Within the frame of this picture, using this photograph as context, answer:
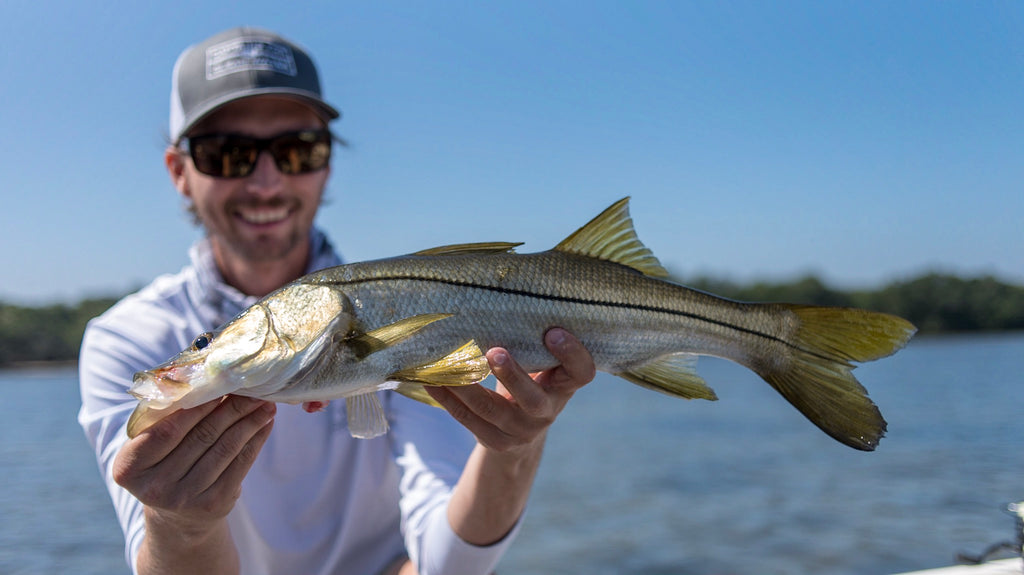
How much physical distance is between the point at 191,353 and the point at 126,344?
182 cm

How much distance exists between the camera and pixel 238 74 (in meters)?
3.67

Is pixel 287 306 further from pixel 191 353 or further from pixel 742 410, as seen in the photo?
pixel 742 410

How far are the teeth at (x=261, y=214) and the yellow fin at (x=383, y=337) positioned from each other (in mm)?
1771

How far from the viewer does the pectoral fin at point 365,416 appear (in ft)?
7.72

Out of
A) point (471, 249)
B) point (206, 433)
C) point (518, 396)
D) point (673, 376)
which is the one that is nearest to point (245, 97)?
point (471, 249)

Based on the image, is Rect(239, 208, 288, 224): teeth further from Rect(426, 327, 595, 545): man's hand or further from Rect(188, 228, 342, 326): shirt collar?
Rect(426, 327, 595, 545): man's hand

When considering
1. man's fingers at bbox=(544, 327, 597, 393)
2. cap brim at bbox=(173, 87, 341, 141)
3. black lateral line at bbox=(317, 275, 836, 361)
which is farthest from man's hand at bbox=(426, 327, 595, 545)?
cap brim at bbox=(173, 87, 341, 141)

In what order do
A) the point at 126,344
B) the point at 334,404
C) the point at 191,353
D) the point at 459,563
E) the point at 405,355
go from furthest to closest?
the point at 334,404
the point at 126,344
the point at 459,563
the point at 405,355
the point at 191,353

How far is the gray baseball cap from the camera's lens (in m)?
3.65

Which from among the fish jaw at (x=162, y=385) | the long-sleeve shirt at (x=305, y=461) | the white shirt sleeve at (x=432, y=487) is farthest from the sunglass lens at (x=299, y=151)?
the fish jaw at (x=162, y=385)

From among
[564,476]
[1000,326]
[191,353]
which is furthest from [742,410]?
[1000,326]

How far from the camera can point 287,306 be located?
7.20ft

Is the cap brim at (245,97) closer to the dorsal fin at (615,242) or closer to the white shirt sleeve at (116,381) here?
the white shirt sleeve at (116,381)

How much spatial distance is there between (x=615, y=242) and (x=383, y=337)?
92 centimetres
